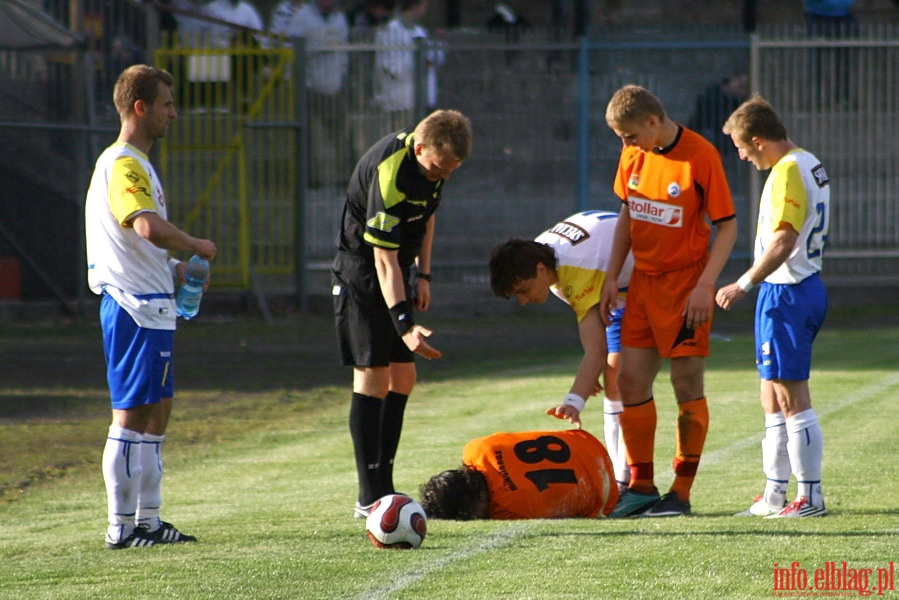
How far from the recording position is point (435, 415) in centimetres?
1166

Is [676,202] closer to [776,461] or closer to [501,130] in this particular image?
[776,461]

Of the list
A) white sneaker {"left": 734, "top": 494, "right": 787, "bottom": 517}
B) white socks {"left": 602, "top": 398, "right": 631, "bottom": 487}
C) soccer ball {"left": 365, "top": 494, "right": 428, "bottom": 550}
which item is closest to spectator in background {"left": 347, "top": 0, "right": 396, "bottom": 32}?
white socks {"left": 602, "top": 398, "right": 631, "bottom": 487}

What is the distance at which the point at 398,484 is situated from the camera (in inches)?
330

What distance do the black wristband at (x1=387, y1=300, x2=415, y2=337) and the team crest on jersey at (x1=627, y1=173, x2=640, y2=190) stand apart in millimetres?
1391

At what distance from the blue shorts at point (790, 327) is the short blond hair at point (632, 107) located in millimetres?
1054

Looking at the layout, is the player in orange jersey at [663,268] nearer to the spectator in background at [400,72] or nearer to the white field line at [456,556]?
the white field line at [456,556]

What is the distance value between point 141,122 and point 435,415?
19.1 feet

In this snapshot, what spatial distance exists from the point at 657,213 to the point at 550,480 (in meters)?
1.47

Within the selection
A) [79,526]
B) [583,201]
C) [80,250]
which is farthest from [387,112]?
[79,526]

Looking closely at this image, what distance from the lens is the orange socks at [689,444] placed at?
710cm

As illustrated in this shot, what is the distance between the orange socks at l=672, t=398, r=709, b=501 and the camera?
23.3 ft

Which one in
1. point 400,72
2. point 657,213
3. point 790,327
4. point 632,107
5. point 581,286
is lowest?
point 790,327

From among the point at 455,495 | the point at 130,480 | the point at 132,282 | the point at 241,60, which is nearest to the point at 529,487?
the point at 455,495

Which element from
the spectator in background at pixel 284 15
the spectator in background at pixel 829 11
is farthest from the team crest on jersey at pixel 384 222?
the spectator in background at pixel 284 15
